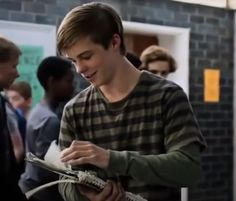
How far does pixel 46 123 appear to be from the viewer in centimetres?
257

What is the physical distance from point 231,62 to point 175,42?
0.64 metres

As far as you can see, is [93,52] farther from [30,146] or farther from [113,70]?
[30,146]

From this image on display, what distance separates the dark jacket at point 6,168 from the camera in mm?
2082

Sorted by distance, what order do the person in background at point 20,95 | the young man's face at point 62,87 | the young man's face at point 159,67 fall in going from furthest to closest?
the person in background at point 20,95 < the young man's face at point 159,67 < the young man's face at point 62,87

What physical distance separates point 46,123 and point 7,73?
41 centimetres

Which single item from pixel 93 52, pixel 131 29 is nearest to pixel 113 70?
pixel 93 52

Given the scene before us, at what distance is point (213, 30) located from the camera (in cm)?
436

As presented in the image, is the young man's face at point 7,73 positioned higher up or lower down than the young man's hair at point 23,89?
higher up

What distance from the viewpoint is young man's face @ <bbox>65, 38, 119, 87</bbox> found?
124 cm

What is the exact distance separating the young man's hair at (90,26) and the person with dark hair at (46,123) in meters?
1.32

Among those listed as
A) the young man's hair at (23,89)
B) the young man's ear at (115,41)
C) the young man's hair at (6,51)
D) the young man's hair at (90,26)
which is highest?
the young man's hair at (90,26)

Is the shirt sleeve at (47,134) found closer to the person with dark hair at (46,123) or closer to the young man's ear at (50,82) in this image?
the person with dark hair at (46,123)

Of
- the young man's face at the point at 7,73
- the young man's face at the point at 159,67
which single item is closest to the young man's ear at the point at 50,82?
the young man's face at the point at 7,73

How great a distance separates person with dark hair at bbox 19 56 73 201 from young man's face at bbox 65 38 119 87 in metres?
1.26
